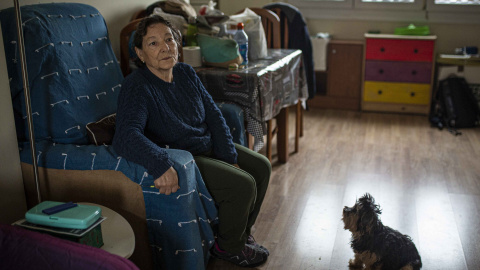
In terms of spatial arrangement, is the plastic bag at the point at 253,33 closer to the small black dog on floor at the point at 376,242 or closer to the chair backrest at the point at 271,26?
the chair backrest at the point at 271,26

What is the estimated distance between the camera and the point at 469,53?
4457mm

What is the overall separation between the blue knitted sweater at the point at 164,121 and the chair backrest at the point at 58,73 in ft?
0.89

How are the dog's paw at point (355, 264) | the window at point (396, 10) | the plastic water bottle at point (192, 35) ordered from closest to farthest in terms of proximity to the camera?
1. the dog's paw at point (355, 264)
2. the plastic water bottle at point (192, 35)
3. the window at point (396, 10)

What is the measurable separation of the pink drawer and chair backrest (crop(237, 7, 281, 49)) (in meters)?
1.30

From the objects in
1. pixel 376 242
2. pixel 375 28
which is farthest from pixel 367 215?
pixel 375 28

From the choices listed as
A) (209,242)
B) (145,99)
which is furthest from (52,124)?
(209,242)

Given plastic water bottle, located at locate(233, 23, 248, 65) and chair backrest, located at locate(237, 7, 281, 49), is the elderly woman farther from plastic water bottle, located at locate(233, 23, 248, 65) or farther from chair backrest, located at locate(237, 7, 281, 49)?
chair backrest, located at locate(237, 7, 281, 49)

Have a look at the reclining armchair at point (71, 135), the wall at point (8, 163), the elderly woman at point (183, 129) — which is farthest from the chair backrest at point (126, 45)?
the wall at point (8, 163)

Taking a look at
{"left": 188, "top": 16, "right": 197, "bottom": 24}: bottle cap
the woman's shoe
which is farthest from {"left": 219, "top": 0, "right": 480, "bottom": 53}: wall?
the woman's shoe

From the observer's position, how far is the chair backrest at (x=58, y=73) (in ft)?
6.52

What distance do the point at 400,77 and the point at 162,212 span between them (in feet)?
10.8

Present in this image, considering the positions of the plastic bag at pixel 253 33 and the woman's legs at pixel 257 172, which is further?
the plastic bag at pixel 253 33

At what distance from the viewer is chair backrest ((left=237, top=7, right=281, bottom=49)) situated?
3455 millimetres

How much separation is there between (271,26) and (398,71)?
4.98 ft
